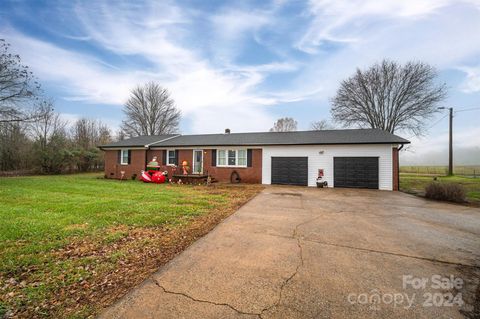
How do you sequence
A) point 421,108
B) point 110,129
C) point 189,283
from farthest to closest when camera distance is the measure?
1. point 110,129
2. point 421,108
3. point 189,283

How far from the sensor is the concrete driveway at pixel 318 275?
2.18 metres

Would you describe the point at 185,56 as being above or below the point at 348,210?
above

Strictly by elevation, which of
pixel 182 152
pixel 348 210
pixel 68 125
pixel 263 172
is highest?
pixel 68 125

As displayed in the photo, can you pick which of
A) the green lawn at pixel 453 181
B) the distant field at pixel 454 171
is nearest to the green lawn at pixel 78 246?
the green lawn at pixel 453 181

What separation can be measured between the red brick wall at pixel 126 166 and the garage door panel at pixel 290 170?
12107 millimetres

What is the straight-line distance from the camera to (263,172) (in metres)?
15.2

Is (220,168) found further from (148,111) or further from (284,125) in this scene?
(284,125)

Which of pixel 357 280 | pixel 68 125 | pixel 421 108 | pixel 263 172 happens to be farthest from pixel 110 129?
pixel 421 108

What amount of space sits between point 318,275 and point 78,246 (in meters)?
4.42

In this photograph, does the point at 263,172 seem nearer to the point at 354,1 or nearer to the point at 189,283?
the point at 354,1

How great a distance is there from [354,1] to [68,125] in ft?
125

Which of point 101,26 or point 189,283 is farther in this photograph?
point 101,26

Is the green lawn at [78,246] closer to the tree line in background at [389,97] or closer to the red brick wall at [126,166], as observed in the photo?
the red brick wall at [126,166]

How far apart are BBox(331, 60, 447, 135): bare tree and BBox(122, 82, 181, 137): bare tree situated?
2614cm
